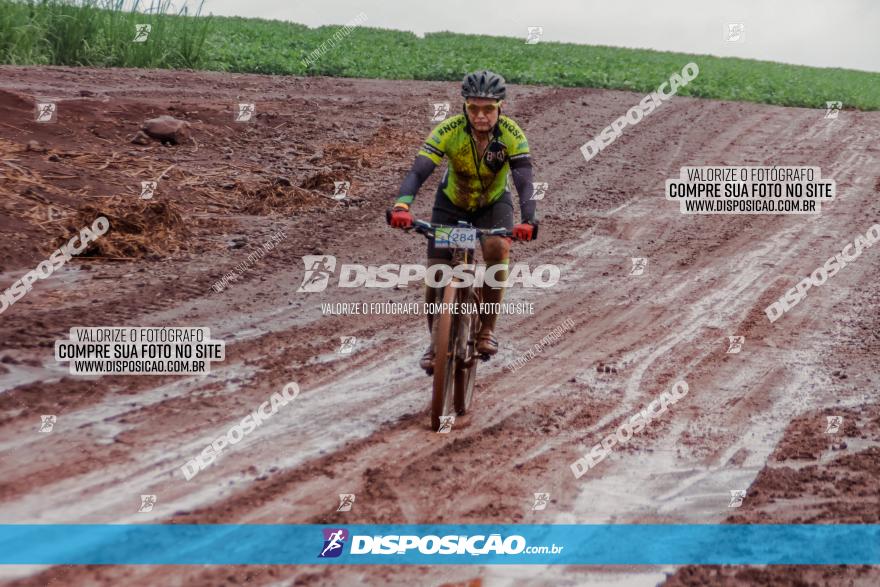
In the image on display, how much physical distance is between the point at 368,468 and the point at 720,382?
3951mm

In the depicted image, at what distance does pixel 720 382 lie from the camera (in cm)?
913

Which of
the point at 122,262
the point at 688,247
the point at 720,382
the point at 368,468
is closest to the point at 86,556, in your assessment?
the point at 368,468

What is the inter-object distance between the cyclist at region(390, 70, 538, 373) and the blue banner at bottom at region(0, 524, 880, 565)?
2018 millimetres

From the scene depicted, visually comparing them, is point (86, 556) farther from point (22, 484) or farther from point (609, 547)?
point (609, 547)
